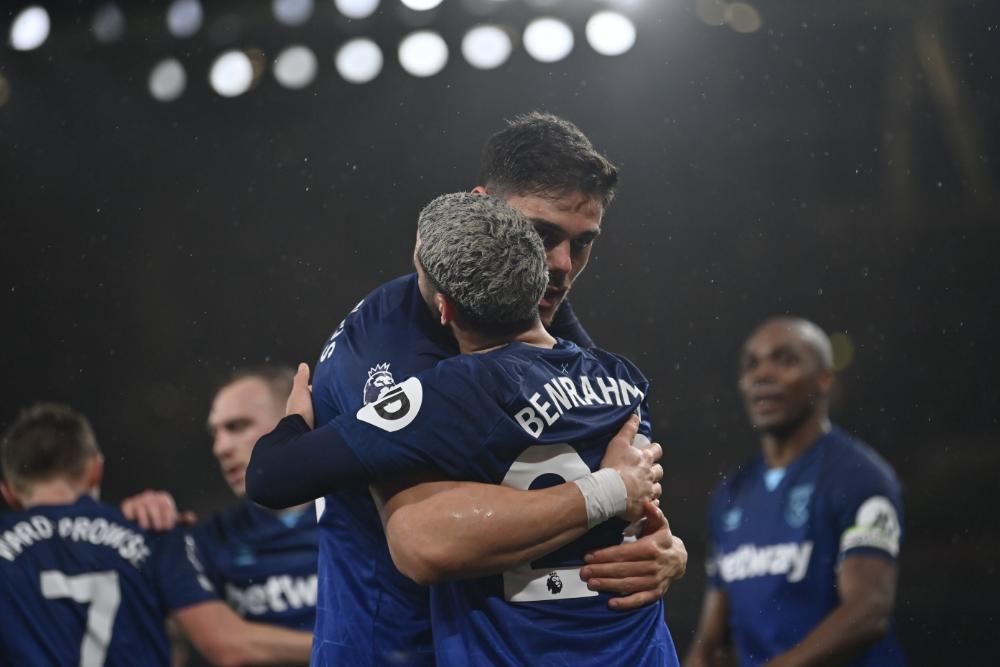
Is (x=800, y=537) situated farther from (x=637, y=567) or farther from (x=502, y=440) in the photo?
(x=502, y=440)

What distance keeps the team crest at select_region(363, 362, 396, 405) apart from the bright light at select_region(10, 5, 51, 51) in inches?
224

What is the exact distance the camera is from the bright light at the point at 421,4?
6.96m

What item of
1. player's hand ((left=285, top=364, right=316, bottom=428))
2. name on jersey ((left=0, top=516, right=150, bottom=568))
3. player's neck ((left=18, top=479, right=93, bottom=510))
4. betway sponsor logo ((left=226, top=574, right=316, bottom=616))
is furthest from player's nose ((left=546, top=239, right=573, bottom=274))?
player's neck ((left=18, top=479, right=93, bottom=510))

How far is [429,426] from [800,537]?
8.44ft

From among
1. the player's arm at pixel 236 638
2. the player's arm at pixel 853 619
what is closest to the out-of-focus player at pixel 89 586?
the player's arm at pixel 236 638

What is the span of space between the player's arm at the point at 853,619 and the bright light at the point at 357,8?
15.7 ft

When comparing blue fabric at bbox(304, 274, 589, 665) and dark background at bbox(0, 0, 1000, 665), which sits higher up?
dark background at bbox(0, 0, 1000, 665)

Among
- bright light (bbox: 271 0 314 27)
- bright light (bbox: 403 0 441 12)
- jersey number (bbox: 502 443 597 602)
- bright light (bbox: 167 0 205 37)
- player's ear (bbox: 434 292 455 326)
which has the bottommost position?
jersey number (bbox: 502 443 597 602)

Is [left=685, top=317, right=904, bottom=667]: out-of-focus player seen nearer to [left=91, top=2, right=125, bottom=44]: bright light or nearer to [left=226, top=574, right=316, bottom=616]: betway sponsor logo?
[left=226, top=574, right=316, bottom=616]: betway sponsor logo

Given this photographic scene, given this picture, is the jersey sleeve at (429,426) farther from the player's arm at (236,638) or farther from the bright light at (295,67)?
the bright light at (295,67)

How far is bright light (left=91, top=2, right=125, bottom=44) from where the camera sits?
6869 mm

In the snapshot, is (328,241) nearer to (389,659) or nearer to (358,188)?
(358,188)

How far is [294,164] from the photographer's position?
7480 millimetres

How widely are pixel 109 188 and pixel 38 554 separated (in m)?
4.47
